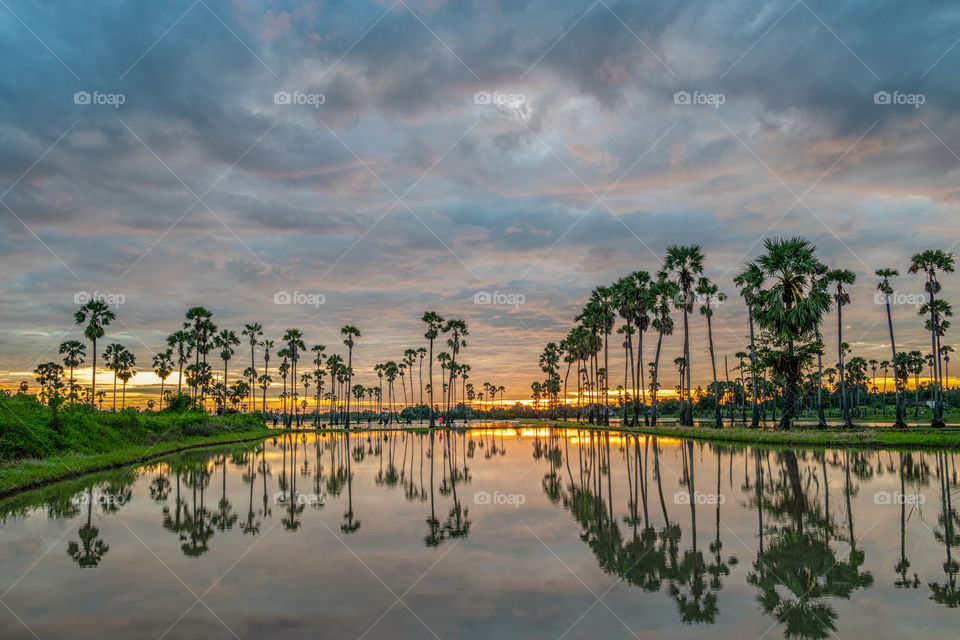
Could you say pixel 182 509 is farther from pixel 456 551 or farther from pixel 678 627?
pixel 678 627

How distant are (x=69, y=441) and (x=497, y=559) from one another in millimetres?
34791

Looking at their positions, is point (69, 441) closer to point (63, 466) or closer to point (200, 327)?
point (63, 466)

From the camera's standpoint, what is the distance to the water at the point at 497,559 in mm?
8734

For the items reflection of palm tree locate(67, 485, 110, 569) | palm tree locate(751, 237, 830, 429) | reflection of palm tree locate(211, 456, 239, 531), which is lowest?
reflection of palm tree locate(211, 456, 239, 531)

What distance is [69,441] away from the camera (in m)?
35.2

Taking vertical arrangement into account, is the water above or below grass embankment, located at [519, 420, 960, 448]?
above

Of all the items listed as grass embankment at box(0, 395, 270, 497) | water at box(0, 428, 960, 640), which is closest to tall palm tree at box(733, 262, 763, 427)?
water at box(0, 428, 960, 640)

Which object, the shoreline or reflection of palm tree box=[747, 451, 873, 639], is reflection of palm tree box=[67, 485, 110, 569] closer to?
the shoreline

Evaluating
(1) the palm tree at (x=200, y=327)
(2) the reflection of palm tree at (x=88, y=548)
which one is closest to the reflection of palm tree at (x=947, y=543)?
(2) the reflection of palm tree at (x=88, y=548)

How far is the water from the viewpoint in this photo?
873 centimetres

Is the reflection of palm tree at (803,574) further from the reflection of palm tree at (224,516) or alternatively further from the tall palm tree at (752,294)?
Answer: the tall palm tree at (752,294)

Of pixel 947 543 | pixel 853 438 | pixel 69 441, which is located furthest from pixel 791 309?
pixel 69 441

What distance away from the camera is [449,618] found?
8891mm

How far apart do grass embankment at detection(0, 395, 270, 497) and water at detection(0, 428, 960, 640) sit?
645cm
